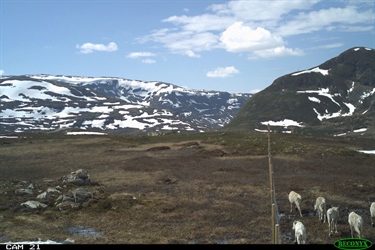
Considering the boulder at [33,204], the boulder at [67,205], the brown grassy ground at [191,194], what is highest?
the boulder at [33,204]

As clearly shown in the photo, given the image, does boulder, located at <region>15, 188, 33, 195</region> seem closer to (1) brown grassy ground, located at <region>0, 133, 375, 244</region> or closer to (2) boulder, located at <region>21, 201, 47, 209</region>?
(1) brown grassy ground, located at <region>0, 133, 375, 244</region>

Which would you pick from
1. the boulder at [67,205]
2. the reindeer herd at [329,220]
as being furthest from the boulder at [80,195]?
the reindeer herd at [329,220]

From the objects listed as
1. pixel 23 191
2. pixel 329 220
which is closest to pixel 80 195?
pixel 23 191

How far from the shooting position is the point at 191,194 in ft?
106

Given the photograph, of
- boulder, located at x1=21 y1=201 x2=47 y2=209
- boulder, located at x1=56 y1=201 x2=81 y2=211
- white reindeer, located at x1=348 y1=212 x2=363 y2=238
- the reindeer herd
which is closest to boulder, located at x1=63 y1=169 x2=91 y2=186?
boulder, located at x1=56 y1=201 x2=81 y2=211

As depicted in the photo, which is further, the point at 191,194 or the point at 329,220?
the point at 191,194

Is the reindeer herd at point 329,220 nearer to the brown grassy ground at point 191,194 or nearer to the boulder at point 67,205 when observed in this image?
the brown grassy ground at point 191,194

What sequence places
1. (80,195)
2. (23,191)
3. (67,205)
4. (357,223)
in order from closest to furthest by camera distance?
(357,223)
(67,205)
(80,195)
(23,191)

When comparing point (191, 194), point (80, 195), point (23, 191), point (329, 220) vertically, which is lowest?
point (191, 194)

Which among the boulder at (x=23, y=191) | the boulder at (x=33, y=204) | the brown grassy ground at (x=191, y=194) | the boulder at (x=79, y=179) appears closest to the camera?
the brown grassy ground at (x=191, y=194)

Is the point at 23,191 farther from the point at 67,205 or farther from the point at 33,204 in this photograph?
the point at 67,205

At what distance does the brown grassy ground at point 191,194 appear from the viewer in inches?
814

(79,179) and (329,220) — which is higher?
(79,179)

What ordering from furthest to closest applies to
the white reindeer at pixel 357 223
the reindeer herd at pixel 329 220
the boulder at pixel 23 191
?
1. the boulder at pixel 23 191
2. the white reindeer at pixel 357 223
3. the reindeer herd at pixel 329 220
